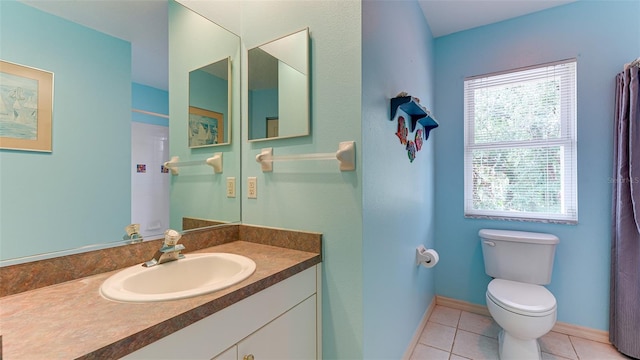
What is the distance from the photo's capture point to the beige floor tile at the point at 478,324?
1.99 m

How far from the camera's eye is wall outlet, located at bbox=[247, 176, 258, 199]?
4.77 feet

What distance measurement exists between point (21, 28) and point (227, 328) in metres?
1.09

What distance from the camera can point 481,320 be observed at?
2.15 m

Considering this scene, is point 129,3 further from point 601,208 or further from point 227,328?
point 601,208

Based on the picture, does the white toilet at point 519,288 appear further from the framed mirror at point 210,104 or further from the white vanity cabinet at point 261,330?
the framed mirror at point 210,104

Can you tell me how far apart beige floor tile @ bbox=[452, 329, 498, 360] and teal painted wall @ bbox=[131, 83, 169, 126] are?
7.28 feet

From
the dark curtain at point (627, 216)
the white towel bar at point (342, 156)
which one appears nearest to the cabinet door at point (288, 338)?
the white towel bar at point (342, 156)

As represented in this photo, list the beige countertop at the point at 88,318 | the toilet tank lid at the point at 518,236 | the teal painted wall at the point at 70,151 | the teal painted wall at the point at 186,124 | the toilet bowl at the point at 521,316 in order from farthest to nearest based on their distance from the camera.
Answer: the toilet tank lid at the point at 518,236 → the toilet bowl at the point at 521,316 → the teal painted wall at the point at 186,124 → the teal painted wall at the point at 70,151 → the beige countertop at the point at 88,318

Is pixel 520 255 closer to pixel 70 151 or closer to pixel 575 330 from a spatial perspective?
pixel 575 330

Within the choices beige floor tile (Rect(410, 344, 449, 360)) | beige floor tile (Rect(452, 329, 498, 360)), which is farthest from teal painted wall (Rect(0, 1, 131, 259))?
beige floor tile (Rect(452, 329, 498, 360))

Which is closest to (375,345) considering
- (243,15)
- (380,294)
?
(380,294)

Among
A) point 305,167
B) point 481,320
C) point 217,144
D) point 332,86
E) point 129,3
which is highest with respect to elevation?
point 129,3

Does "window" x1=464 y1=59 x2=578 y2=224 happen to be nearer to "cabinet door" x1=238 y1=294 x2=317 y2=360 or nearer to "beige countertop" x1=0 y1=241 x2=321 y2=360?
"cabinet door" x1=238 y1=294 x2=317 y2=360

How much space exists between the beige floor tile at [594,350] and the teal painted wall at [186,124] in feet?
7.81
